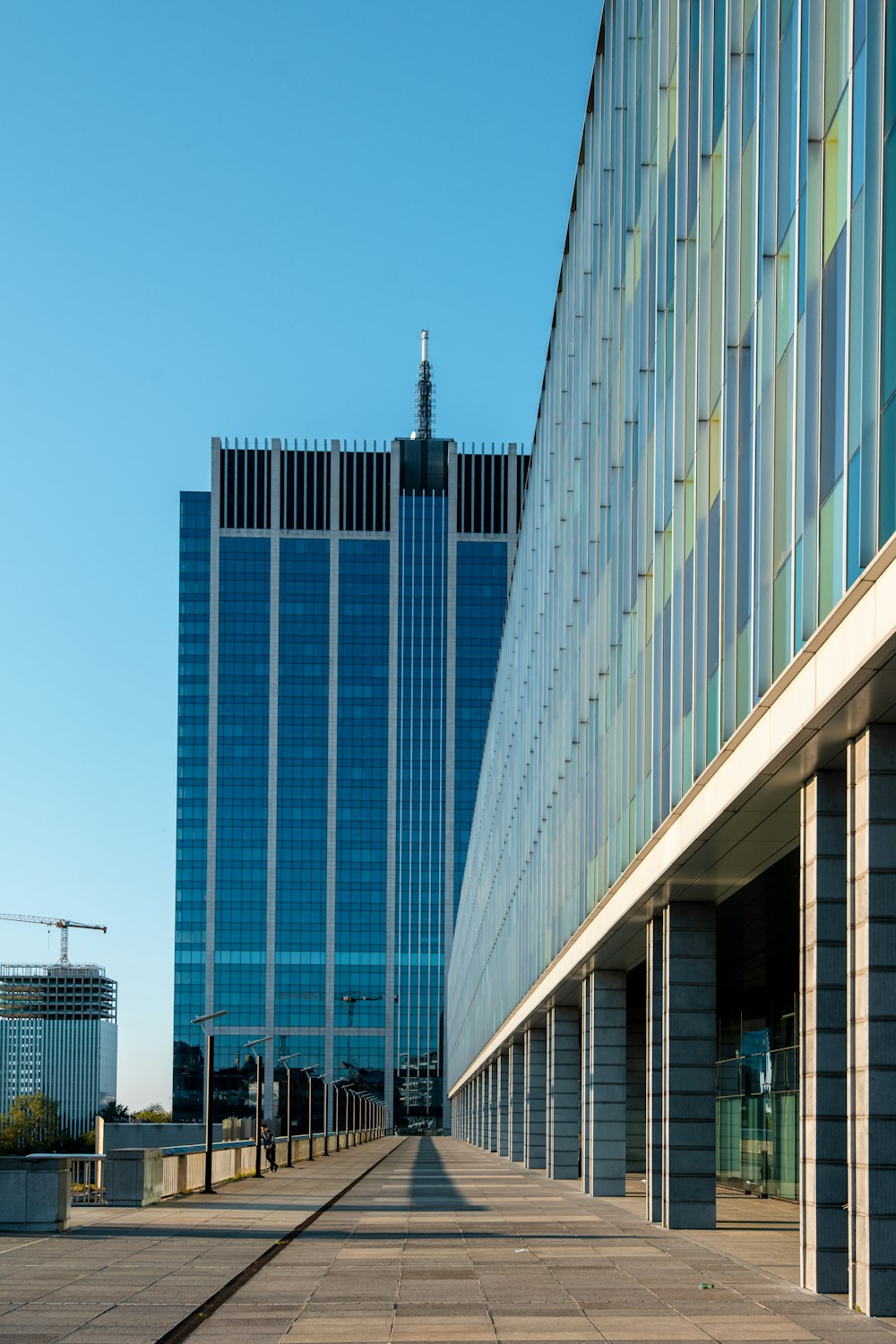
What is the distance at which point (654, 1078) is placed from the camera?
32125mm

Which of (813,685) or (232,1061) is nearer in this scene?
(813,685)

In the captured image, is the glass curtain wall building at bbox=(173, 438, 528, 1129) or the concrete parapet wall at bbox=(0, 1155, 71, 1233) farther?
the glass curtain wall building at bbox=(173, 438, 528, 1129)

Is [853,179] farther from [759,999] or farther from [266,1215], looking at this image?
[759,999]

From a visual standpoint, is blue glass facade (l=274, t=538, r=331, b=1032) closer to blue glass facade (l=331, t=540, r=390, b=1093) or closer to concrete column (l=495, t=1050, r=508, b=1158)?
blue glass facade (l=331, t=540, r=390, b=1093)

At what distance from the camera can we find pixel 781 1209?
38188 mm

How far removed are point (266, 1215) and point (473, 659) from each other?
15161 cm

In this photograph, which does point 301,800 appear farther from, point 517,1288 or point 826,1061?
point 826,1061

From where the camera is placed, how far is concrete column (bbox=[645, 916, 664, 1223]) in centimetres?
3125

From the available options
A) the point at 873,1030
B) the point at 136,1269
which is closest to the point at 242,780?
the point at 136,1269

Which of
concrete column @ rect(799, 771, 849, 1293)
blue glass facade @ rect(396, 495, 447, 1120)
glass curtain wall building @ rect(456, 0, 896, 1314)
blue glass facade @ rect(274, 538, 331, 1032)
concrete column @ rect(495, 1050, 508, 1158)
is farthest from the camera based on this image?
blue glass facade @ rect(396, 495, 447, 1120)

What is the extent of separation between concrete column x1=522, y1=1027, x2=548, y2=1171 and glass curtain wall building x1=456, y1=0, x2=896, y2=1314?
9435 mm

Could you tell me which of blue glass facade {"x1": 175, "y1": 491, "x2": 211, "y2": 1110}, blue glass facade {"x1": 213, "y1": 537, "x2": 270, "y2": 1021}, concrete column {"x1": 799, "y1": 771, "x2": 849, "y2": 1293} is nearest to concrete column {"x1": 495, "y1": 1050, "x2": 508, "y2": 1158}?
concrete column {"x1": 799, "y1": 771, "x2": 849, "y2": 1293}

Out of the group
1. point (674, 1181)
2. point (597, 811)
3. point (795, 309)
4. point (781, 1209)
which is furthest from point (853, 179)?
point (781, 1209)

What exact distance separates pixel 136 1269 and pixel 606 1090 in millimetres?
19253
